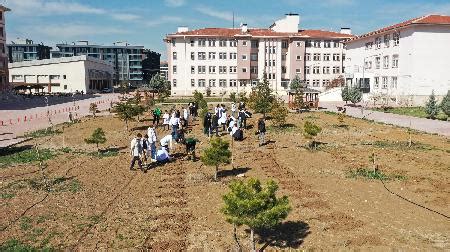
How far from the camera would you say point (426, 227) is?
1080cm

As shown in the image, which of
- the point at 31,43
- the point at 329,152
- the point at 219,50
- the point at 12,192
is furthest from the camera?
the point at 31,43

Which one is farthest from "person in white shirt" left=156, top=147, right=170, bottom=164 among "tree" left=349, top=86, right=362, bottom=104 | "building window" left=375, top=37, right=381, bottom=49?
"building window" left=375, top=37, right=381, bottom=49

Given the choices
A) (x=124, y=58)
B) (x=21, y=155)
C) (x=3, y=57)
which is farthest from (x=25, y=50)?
(x=21, y=155)

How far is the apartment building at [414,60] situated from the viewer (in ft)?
162

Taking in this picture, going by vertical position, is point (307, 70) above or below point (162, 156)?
above

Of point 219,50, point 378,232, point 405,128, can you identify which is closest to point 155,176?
point 378,232

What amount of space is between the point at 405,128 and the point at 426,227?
20.5 metres

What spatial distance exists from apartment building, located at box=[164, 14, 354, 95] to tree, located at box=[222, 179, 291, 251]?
69.8 m

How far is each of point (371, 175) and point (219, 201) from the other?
6647 mm

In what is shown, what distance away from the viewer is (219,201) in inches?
516

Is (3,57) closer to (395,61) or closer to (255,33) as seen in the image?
(255,33)

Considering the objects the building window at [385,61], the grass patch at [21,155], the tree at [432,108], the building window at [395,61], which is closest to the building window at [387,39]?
the building window at [385,61]

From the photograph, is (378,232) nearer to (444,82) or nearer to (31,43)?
(444,82)

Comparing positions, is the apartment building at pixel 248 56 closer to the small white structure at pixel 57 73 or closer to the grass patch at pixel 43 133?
the small white structure at pixel 57 73
